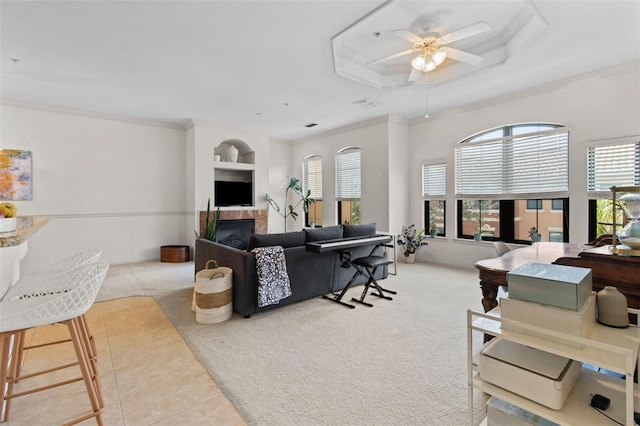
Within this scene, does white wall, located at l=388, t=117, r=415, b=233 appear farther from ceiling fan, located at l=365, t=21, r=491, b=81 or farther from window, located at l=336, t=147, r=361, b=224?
ceiling fan, located at l=365, t=21, r=491, b=81

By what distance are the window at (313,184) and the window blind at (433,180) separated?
106 inches

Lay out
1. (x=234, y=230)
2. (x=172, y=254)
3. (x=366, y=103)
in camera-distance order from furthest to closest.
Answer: (x=234, y=230)
(x=172, y=254)
(x=366, y=103)

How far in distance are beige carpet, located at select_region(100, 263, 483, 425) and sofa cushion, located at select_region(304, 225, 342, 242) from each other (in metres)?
0.76

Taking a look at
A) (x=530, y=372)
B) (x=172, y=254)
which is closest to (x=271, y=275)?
(x=530, y=372)

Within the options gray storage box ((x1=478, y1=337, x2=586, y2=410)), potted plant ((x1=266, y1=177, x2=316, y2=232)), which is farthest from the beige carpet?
potted plant ((x1=266, y1=177, x2=316, y2=232))

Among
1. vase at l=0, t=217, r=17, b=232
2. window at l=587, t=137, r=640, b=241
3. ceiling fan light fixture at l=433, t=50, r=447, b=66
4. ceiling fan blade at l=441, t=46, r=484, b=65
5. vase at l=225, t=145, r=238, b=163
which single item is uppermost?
ceiling fan blade at l=441, t=46, r=484, b=65

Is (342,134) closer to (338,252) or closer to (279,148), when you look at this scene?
(279,148)

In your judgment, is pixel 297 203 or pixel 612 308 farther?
pixel 297 203

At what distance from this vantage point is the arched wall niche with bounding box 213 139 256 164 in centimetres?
670

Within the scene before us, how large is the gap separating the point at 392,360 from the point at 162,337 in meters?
2.00

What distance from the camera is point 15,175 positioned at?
15.8 ft

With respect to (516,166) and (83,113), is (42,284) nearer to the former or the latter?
(83,113)

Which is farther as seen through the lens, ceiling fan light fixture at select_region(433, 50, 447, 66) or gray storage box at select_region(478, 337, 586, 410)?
ceiling fan light fixture at select_region(433, 50, 447, 66)

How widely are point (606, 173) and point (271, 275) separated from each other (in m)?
4.37
